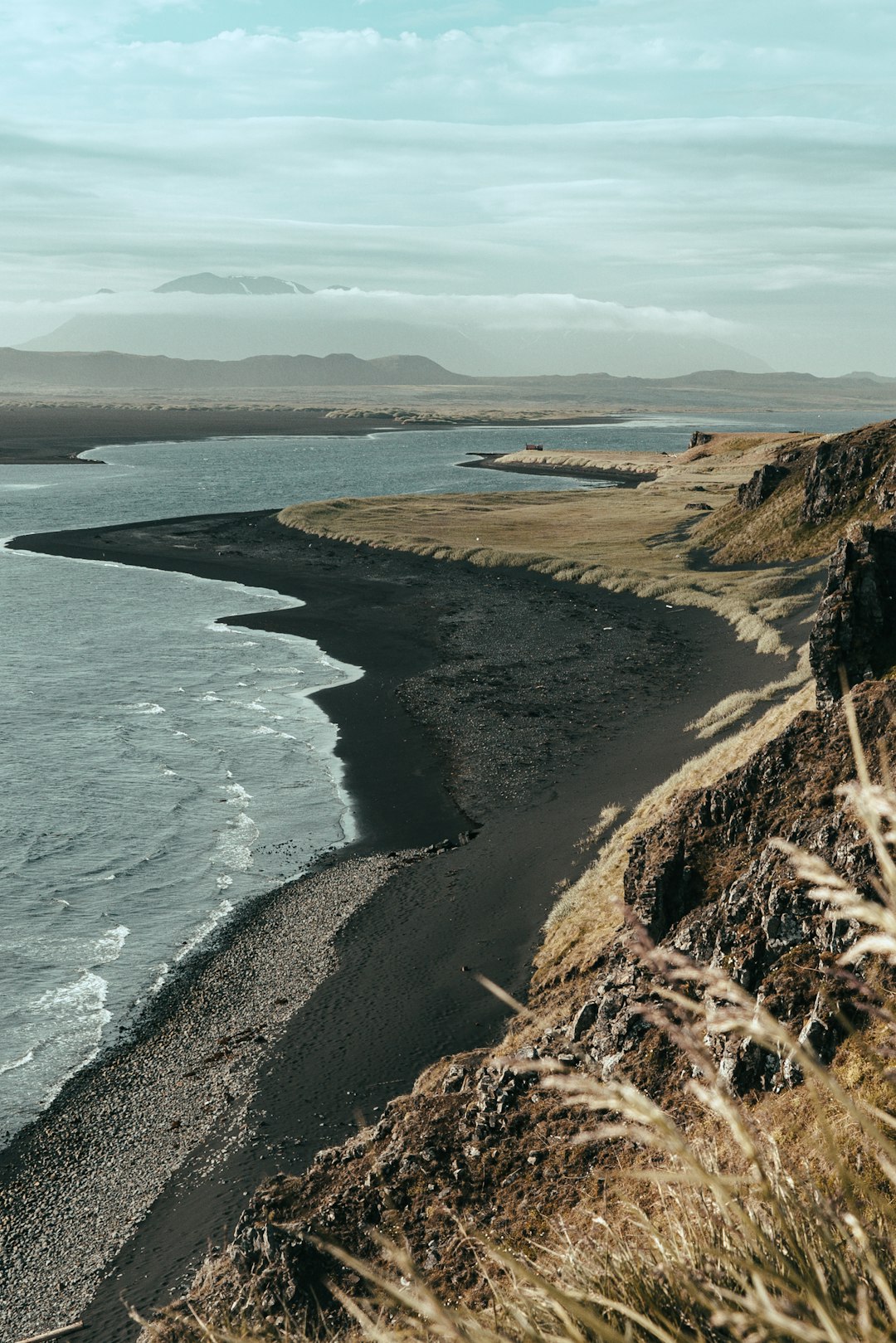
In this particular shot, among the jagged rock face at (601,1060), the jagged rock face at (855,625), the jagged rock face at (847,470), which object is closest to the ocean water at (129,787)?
the jagged rock face at (601,1060)

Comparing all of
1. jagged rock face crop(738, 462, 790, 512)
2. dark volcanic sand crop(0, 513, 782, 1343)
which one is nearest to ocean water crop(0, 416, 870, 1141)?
dark volcanic sand crop(0, 513, 782, 1343)

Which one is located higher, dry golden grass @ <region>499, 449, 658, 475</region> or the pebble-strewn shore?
dry golden grass @ <region>499, 449, 658, 475</region>

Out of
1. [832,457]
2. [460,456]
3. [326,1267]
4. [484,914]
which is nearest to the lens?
[326,1267]

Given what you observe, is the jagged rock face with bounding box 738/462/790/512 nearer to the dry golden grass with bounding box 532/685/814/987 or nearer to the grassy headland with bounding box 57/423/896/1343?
the dry golden grass with bounding box 532/685/814/987

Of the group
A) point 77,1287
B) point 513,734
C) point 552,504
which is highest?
point 552,504

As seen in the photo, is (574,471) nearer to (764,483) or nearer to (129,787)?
(764,483)

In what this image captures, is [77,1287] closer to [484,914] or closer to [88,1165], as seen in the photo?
[88,1165]

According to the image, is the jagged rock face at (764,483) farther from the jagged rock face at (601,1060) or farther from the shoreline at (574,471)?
the jagged rock face at (601,1060)

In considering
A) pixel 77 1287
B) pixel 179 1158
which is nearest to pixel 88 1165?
pixel 179 1158
